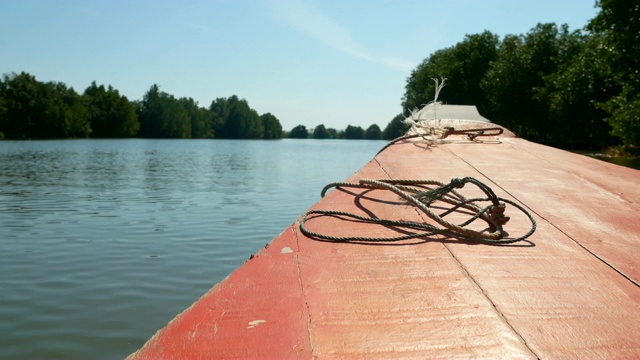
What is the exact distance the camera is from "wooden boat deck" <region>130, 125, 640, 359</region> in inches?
62.2

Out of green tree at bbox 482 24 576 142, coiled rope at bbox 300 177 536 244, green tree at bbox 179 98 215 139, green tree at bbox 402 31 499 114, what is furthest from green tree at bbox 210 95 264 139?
coiled rope at bbox 300 177 536 244

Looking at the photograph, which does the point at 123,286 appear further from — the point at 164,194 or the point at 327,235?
the point at 164,194

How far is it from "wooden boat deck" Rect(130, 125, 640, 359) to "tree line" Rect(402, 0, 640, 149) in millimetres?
18811

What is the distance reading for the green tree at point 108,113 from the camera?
91.2 m

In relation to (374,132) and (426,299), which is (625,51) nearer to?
(426,299)

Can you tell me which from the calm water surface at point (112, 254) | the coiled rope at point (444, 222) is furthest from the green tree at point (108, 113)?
the coiled rope at point (444, 222)

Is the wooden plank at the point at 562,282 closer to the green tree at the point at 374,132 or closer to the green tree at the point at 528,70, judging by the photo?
the green tree at the point at 528,70

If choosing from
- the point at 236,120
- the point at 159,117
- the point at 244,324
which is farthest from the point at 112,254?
the point at 236,120

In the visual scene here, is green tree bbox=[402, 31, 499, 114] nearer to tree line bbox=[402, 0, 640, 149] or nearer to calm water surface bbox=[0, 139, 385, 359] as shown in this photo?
tree line bbox=[402, 0, 640, 149]

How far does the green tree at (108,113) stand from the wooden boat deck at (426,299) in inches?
3767

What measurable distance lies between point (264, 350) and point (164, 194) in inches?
477

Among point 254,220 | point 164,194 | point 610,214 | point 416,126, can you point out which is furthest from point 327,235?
point 164,194

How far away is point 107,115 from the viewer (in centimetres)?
9225

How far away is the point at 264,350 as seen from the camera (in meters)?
1.55
